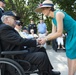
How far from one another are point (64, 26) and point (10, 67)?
3.49ft

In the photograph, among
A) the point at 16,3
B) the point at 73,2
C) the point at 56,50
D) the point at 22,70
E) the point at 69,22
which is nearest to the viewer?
the point at 22,70

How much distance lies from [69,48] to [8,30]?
1013mm

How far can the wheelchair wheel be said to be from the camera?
4367 mm

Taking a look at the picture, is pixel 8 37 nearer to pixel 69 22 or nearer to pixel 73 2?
pixel 69 22

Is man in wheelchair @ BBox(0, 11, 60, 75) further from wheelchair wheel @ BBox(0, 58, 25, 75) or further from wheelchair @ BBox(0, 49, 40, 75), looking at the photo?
wheelchair wheel @ BBox(0, 58, 25, 75)

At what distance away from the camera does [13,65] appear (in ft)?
14.4

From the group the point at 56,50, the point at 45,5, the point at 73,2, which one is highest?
the point at 45,5

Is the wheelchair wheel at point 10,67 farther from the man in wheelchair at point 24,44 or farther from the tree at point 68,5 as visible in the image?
the tree at point 68,5

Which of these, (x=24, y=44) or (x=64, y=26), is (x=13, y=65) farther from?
(x=64, y=26)

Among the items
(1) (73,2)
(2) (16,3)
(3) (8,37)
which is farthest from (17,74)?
(2) (16,3)

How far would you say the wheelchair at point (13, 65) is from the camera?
4375 mm

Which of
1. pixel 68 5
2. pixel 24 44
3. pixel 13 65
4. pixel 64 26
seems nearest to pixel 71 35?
pixel 64 26

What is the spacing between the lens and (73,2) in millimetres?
19984

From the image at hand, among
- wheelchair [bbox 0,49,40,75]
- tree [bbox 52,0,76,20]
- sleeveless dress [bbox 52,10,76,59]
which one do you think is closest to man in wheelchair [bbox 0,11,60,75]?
wheelchair [bbox 0,49,40,75]
